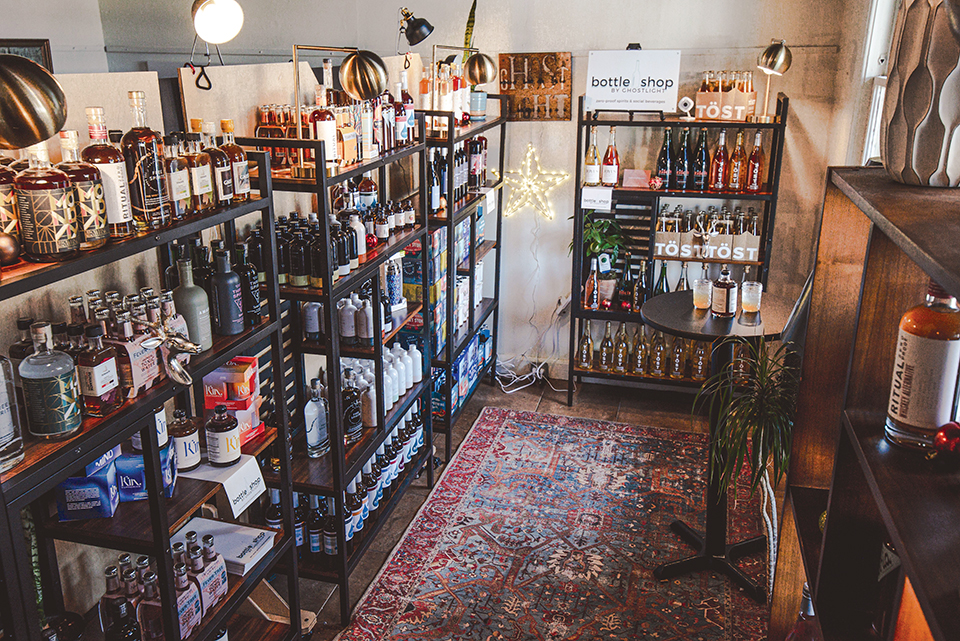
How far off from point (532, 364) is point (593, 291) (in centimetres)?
82

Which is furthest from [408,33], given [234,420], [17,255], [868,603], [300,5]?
[868,603]

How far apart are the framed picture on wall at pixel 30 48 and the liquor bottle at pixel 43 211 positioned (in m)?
1.41

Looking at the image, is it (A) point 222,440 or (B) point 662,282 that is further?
(B) point 662,282

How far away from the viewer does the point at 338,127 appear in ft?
8.61

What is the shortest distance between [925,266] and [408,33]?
2940 millimetres

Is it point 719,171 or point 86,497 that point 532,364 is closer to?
point 719,171

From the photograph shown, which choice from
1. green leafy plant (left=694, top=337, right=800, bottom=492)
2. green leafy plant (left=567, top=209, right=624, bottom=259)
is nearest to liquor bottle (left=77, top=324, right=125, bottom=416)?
green leafy plant (left=694, top=337, right=800, bottom=492)

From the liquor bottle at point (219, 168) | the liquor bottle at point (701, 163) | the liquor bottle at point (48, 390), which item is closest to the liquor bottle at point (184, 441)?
the liquor bottle at point (48, 390)

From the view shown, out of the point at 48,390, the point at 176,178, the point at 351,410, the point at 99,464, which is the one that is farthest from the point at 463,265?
the point at 48,390

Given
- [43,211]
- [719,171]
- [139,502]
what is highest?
[43,211]

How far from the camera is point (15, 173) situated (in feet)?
4.86

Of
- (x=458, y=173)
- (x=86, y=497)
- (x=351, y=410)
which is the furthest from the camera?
(x=458, y=173)

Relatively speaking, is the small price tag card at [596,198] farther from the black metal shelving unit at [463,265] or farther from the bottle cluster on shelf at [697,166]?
the black metal shelving unit at [463,265]

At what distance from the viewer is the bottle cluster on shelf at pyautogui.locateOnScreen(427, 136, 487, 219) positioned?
12.3 ft
